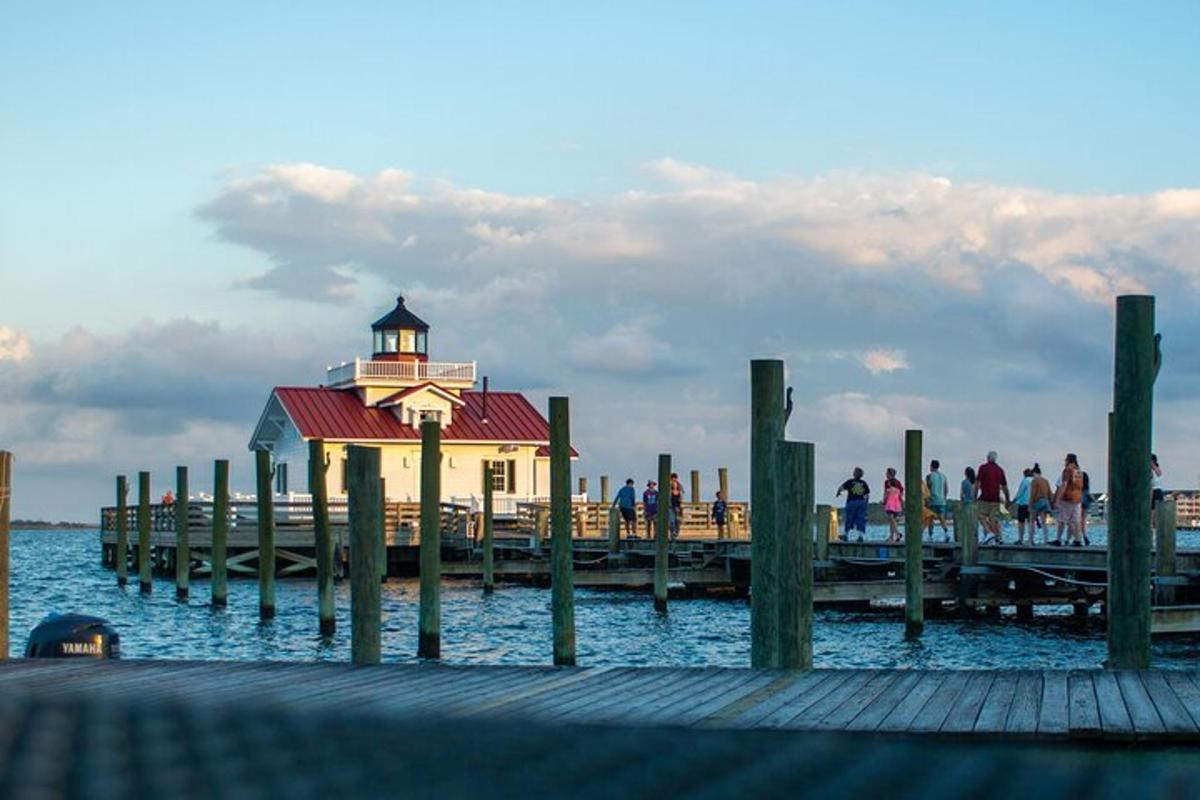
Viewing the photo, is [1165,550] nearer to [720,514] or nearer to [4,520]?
[4,520]

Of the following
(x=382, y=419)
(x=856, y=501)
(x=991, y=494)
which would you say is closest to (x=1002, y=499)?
(x=991, y=494)

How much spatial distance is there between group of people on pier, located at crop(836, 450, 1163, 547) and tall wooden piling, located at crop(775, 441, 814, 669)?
13024 millimetres

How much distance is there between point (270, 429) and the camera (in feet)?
218

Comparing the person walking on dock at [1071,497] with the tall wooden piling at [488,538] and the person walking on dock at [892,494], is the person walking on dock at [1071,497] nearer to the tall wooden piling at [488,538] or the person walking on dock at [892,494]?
the person walking on dock at [892,494]

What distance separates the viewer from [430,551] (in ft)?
Result: 70.1

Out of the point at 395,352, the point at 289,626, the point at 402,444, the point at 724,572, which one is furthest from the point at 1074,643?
the point at 395,352

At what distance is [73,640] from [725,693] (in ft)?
20.1

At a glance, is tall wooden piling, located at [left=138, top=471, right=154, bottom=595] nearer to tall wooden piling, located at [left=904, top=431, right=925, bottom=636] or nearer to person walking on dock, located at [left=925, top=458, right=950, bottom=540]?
person walking on dock, located at [left=925, top=458, right=950, bottom=540]

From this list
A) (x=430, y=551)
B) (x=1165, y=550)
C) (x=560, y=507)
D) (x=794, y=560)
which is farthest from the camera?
(x=1165, y=550)

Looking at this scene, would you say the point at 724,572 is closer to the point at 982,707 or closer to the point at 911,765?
the point at 982,707

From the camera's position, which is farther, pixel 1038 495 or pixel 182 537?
pixel 182 537

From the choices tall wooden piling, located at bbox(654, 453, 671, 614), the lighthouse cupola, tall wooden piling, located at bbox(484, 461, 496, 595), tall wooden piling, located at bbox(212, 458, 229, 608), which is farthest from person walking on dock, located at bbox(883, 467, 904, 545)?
the lighthouse cupola

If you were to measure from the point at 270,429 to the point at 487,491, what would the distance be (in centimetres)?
2800

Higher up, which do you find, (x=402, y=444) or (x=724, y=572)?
(x=402, y=444)
